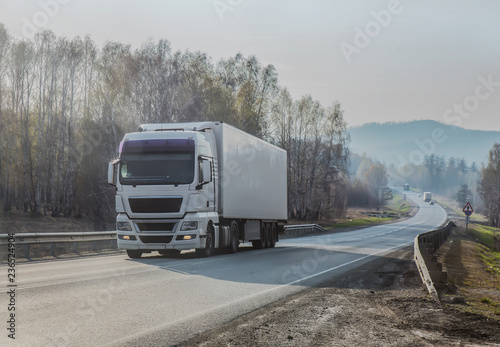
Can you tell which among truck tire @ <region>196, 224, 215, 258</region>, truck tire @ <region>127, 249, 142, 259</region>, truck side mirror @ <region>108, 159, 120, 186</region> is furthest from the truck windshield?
truck tire @ <region>127, 249, 142, 259</region>

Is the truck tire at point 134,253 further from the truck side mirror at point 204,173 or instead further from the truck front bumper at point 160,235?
the truck side mirror at point 204,173

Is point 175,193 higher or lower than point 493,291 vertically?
higher

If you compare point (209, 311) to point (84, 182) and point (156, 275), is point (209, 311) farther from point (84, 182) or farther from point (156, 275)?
point (84, 182)

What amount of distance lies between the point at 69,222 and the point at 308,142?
3024cm

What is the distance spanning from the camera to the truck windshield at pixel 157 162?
1705 centimetres

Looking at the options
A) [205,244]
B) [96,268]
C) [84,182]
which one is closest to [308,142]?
[84,182]

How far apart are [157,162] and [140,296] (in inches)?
315

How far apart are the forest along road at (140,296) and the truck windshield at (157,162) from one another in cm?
238

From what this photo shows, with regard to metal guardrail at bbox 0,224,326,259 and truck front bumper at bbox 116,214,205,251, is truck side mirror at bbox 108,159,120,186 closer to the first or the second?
truck front bumper at bbox 116,214,205,251

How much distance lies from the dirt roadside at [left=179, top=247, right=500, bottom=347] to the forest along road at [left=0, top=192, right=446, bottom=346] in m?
0.42

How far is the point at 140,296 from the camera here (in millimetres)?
9586

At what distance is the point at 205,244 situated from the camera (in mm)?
17875

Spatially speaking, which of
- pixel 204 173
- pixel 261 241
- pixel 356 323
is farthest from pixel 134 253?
pixel 356 323

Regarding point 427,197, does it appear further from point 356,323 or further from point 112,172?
point 356,323
